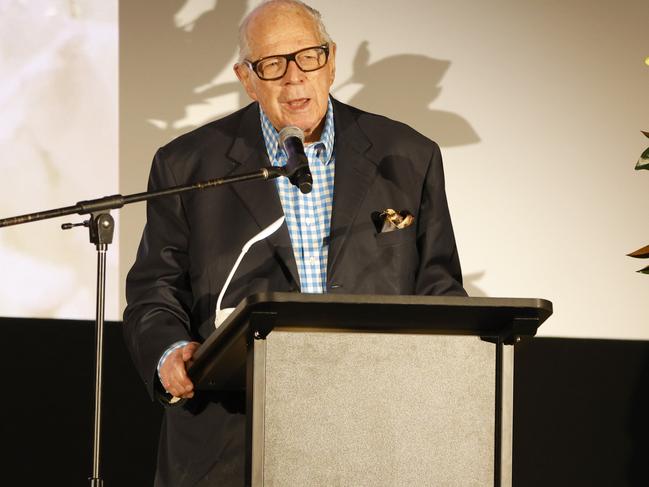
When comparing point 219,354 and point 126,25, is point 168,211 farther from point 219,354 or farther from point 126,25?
point 126,25

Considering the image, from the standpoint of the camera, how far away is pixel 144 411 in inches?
137

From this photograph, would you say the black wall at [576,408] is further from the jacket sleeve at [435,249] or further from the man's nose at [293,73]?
the man's nose at [293,73]

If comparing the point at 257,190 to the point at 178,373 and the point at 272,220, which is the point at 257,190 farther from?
the point at 178,373

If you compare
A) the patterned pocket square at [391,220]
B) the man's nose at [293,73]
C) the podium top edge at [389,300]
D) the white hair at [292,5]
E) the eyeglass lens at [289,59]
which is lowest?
the podium top edge at [389,300]

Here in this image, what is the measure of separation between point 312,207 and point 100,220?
654mm

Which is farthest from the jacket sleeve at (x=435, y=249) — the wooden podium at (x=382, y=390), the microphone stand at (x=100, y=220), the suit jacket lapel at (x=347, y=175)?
the wooden podium at (x=382, y=390)

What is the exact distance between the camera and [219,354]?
1.83 metres

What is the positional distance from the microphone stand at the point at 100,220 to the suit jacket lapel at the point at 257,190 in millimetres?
423

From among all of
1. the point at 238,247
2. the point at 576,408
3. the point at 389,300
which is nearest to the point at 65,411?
the point at 238,247

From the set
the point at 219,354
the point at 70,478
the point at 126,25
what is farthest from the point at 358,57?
the point at 219,354

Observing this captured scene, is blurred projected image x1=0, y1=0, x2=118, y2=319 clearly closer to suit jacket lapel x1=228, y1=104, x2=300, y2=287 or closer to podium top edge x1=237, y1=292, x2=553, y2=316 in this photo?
suit jacket lapel x1=228, y1=104, x2=300, y2=287

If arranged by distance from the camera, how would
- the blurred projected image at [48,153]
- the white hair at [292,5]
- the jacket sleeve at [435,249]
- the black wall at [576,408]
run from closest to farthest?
the jacket sleeve at [435,249]
the white hair at [292,5]
the blurred projected image at [48,153]
the black wall at [576,408]

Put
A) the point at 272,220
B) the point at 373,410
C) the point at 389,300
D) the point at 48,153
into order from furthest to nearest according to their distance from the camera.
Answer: the point at 48,153 → the point at 272,220 → the point at 373,410 → the point at 389,300

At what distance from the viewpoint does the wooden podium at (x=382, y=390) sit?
167 centimetres
